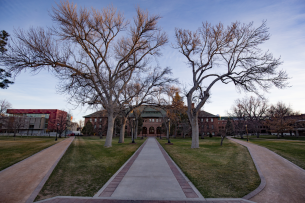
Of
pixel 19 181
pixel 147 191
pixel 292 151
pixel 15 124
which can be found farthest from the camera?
pixel 15 124

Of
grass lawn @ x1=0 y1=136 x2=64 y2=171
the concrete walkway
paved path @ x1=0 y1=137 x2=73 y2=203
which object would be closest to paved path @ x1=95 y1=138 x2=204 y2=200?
the concrete walkway

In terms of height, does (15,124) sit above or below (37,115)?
below

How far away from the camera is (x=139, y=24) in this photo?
16.8 meters

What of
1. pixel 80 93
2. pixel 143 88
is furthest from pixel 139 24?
pixel 80 93

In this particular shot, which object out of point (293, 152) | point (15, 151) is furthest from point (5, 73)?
point (293, 152)

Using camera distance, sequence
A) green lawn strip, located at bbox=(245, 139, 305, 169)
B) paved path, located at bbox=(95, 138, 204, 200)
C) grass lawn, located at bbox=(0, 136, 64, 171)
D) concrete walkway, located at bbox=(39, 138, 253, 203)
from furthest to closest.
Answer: green lawn strip, located at bbox=(245, 139, 305, 169), grass lawn, located at bbox=(0, 136, 64, 171), paved path, located at bbox=(95, 138, 204, 200), concrete walkway, located at bbox=(39, 138, 253, 203)

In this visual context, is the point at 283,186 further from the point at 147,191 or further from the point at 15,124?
the point at 15,124

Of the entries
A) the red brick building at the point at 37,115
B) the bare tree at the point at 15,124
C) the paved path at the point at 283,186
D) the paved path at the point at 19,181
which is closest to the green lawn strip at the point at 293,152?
the paved path at the point at 283,186

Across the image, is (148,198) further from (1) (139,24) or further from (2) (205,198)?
(1) (139,24)

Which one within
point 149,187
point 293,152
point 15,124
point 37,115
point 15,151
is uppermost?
point 37,115

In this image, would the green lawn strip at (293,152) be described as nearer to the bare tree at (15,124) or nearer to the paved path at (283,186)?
the paved path at (283,186)

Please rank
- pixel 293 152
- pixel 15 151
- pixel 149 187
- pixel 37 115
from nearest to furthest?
1. pixel 149 187
2. pixel 293 152
3. pixel 15 151
4. pixel 37 115

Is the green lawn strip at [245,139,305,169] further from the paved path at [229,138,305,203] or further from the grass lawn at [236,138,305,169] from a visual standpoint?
the paved path at [229,138,305,203]

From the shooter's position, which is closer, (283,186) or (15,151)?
(283,186)
